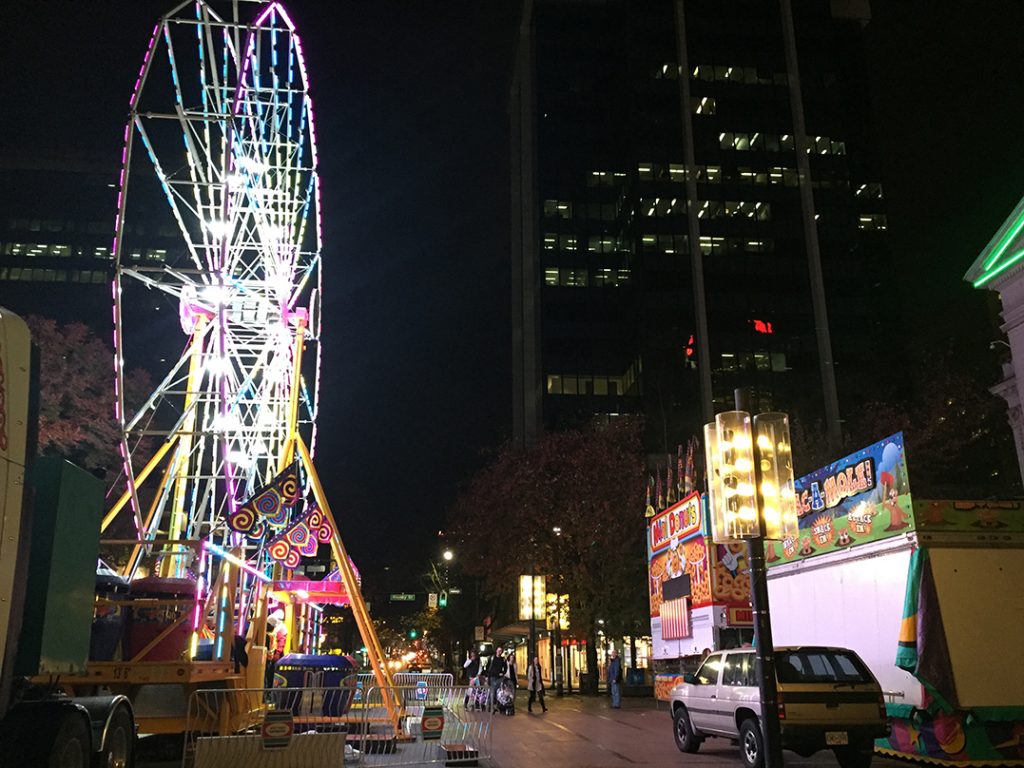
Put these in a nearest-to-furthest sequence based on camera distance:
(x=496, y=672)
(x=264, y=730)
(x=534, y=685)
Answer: (x=264, y=730), (x=496, y=672), (x=534, y=685)

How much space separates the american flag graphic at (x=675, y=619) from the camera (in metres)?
23.0

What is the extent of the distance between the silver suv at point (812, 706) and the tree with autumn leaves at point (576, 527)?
2312 cm

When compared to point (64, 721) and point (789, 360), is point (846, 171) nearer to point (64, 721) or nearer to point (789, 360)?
point (789, 360)

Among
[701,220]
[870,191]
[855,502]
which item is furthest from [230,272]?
[870,191]

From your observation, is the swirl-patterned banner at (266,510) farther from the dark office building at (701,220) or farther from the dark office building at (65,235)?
the dark office building at (65,235)

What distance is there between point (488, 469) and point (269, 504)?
87.8 ft

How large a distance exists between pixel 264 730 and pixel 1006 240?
16.7 m

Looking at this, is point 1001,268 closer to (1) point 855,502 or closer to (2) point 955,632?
(1) point 855,502

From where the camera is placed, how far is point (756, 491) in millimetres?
8133

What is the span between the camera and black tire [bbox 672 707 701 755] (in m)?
13.9

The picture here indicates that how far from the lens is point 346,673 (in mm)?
15812

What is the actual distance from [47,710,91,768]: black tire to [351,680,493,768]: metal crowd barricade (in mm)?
4862

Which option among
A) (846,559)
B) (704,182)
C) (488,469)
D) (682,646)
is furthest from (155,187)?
(846,559)

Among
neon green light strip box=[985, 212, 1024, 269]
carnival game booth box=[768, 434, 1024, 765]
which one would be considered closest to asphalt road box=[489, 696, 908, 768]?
carnival game booth box=[768, 434, 1024, 765]
